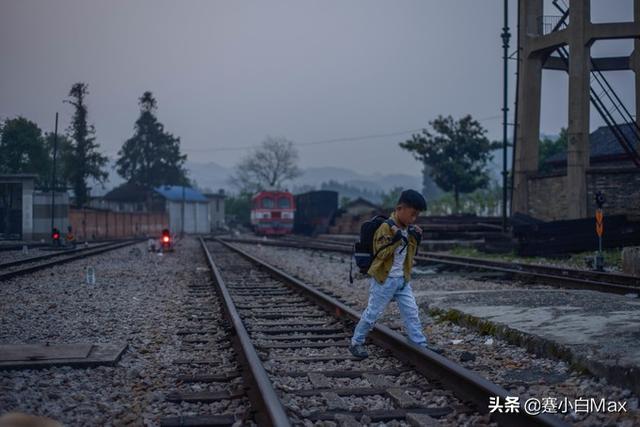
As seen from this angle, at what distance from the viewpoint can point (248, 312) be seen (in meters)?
9.66

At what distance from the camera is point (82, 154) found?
200 feet

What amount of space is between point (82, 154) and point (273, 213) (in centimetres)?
2301

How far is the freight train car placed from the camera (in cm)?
4984

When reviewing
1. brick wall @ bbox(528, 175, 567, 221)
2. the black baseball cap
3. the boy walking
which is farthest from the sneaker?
brick wall @ bbox(528, 175, 567, 221)

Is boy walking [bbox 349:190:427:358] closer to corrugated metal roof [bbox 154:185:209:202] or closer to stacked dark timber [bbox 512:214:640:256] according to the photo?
stacked dark timber [bbox 512:214:640:256]

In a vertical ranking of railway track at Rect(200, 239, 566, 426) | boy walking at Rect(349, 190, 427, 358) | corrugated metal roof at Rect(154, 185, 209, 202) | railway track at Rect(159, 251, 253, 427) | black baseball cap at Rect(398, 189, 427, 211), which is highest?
corrugated metal roof at Rect(154, 185, 209, 202)

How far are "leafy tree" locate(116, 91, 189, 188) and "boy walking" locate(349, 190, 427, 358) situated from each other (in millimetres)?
84866

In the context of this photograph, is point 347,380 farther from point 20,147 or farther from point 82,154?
point 82,154

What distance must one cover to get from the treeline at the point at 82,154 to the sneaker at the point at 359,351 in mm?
32439

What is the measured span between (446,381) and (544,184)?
21.5 metres

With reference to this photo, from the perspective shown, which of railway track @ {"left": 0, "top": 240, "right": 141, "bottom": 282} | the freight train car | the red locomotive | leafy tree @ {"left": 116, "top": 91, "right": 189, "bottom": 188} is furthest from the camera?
leafy tree @ {"left": 116, "top": 91, "right": 189, "bottom": 188}

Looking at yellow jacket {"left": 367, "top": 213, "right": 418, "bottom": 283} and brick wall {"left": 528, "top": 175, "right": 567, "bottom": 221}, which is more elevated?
brick wall {"left": 528, "top": 175, "right": 567, "bottom": 221}

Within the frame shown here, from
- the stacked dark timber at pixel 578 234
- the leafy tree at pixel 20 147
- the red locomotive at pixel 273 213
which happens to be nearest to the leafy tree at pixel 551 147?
the red locomotive at pixel 273 213

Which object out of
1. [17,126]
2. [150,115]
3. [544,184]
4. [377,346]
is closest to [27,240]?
[17,126]
